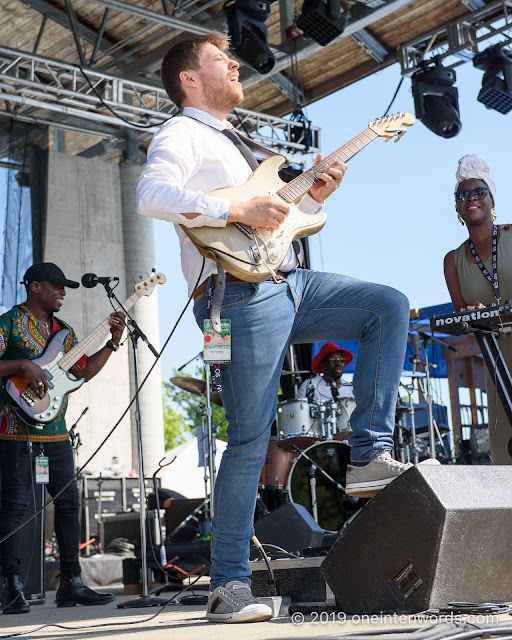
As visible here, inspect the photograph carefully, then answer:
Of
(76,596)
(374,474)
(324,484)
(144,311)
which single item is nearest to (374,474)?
(374,474)

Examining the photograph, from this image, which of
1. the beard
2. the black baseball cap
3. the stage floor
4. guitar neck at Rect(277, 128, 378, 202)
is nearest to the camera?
the stage floor

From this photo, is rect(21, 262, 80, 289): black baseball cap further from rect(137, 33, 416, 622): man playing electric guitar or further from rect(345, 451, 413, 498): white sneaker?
rect(345, 451, 413, 498): white sneaker

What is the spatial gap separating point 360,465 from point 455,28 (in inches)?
302

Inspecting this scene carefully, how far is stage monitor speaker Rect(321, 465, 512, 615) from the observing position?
2.19m

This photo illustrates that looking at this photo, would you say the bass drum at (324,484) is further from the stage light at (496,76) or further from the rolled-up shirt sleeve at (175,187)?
the stage light at (496,76)

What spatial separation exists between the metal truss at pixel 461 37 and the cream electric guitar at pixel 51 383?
18.7 ft

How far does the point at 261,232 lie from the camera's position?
9.34 feet

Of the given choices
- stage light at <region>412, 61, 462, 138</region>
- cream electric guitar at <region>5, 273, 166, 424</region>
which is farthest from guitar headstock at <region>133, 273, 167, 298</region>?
stage light at <region>412, 61, 462, 138</region>

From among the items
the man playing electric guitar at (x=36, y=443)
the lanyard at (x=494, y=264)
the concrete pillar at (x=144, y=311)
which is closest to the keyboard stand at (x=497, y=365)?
the lanyard at (x=494, y=264)

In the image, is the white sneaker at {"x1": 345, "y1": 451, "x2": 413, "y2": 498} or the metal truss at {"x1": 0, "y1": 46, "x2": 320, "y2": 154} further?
the metal truss at {"x1": 0, "y1": 46, "x2": 320, "y2": 154}

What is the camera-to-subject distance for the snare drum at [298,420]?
7143 millimetres

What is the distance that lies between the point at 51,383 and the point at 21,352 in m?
0.25

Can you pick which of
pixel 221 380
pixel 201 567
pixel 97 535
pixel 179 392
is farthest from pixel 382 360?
pixel 179 392

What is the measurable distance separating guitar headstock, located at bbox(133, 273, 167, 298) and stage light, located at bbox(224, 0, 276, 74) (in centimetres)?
363
